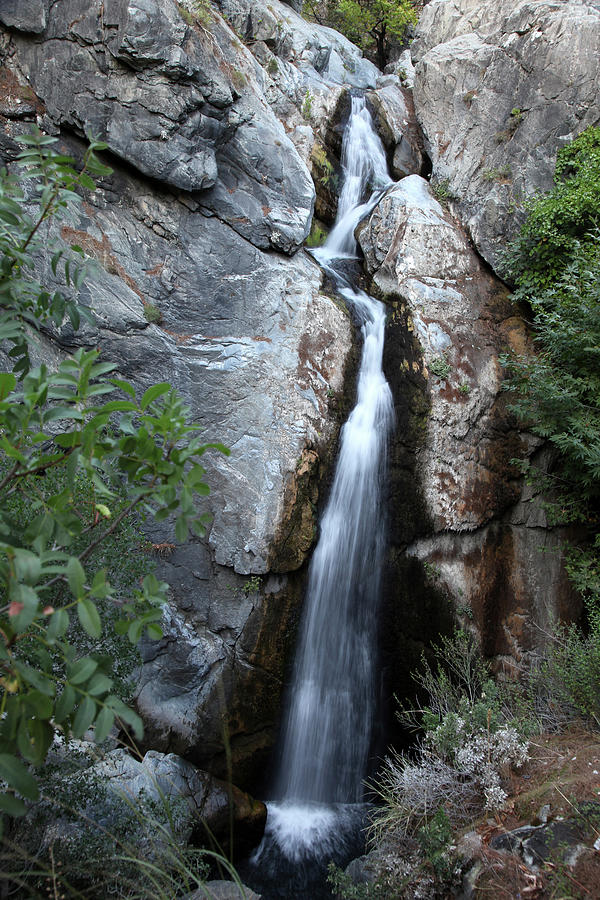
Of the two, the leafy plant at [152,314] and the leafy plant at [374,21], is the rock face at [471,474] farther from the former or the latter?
the leafy plant at [374,21]

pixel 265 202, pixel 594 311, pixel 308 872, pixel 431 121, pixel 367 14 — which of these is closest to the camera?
pixel 308 872

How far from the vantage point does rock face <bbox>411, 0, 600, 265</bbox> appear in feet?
27.3

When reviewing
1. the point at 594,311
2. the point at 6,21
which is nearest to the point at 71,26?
the point at 6,21

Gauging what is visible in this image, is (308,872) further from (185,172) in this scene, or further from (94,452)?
(185,172)

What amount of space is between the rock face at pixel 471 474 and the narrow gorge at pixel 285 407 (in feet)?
0.11

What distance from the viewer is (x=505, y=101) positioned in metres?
9.01

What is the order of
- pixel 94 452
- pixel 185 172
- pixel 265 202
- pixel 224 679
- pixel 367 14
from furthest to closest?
1. pixel 367 14
2. pixel 265 202
3. pixel 185 172
4. pixel 224 679
5. pixel 94 452

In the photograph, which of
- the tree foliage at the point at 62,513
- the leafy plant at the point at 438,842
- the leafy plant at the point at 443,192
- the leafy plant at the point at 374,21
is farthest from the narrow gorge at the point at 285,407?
the leafy plant at the point at 374,21

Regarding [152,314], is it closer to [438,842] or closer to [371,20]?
[438,842]

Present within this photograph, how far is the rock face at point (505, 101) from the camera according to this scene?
832cm

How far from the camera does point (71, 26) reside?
6.54 m

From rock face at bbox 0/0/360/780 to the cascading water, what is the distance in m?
0.34

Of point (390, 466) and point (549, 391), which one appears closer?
point (549, 391)

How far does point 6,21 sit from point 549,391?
8.19 metres
